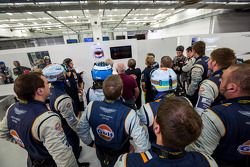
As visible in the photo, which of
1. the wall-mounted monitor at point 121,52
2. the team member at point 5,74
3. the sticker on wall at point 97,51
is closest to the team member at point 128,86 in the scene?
the sticker on wall at point 97,51

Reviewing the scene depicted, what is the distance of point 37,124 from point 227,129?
1.32m

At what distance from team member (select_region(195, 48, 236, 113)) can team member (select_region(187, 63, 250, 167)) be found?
0.49 meters

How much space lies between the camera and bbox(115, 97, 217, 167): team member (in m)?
0.56

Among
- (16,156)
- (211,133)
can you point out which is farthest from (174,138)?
(16,156)

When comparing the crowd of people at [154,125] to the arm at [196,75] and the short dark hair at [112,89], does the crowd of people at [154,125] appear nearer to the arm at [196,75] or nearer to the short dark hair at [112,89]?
the short dark hair at [112,89]

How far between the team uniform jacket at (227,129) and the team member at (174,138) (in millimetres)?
297

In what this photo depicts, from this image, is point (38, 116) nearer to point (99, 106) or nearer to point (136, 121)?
point (99, 106)

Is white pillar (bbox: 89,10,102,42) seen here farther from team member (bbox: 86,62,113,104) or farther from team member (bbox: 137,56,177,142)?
team member (bbox: 137,56,177,142)

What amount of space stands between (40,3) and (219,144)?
5957mm

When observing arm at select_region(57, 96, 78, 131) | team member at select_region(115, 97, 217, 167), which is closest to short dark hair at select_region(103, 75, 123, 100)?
team member at select_region(115, 97, 217, 167)

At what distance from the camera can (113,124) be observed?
42.2 inches

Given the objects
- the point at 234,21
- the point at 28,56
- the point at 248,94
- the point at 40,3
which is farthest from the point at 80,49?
the point at 234,21

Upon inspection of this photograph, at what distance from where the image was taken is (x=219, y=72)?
148 cm

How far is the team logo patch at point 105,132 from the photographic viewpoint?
1.11 metres
